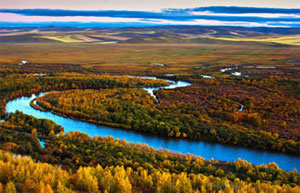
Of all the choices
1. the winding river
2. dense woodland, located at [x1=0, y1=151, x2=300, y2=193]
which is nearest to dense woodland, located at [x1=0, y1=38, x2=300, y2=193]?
dense woodland, located at [x1=0, y1=151, x2=300, y2=193]

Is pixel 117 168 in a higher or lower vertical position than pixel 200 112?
higher

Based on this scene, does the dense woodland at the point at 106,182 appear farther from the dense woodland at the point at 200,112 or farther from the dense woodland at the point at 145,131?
the dense woodland at the point at 200,112

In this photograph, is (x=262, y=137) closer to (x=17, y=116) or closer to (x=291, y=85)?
(x=17, y=116)

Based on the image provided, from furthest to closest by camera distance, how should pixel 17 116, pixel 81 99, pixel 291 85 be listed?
pixel 291 85, pixel 81 99, pixel 17 116

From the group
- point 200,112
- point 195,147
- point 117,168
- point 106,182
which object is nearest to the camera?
point 106,182

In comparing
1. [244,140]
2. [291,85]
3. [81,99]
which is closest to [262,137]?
[244,140]

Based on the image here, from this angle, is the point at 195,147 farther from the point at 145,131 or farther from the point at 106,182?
the point at 106,182

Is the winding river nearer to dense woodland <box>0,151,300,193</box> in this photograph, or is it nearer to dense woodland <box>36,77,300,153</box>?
dense woodland <box>36,77,300,153</box>

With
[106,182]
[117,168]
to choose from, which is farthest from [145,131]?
[106,182]

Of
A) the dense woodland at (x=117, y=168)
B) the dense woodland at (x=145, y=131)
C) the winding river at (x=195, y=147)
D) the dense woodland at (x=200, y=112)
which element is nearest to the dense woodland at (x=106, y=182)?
the dense woodland at (x=117, y=168)
